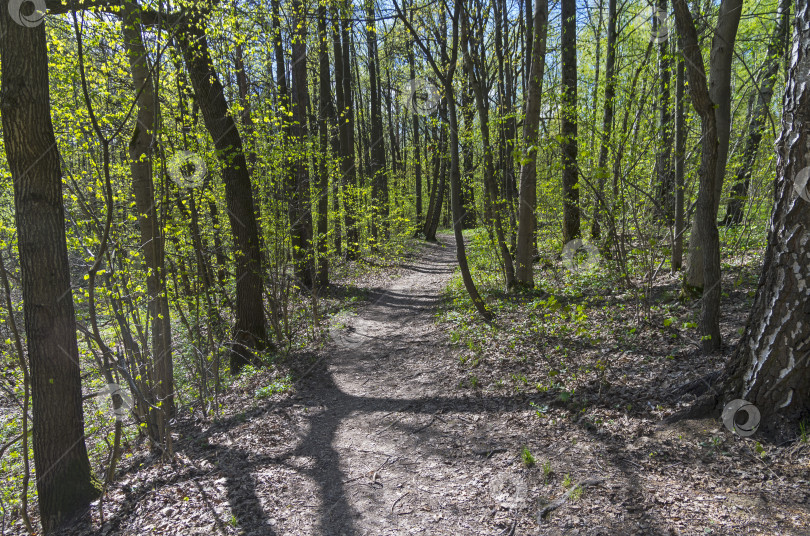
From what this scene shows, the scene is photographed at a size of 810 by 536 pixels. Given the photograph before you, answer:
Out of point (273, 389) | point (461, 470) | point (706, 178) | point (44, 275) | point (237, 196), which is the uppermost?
point (237, 196)

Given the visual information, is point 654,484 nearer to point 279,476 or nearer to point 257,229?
point 279,476

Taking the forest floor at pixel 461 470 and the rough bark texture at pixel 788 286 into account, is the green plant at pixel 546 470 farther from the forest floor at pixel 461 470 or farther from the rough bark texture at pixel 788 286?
the rough bark texture at pixel 788 286

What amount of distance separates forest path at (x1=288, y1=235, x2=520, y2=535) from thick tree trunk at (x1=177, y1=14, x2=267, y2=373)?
153 cm

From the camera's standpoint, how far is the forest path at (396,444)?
10.2 ft

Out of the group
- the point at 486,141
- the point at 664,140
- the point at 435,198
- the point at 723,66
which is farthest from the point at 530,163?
the point at 435,198

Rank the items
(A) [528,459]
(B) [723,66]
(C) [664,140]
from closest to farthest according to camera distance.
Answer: (A) [528,459] < (B) [723,66] < (C) [664,140]

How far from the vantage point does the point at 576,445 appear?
3.47 metres

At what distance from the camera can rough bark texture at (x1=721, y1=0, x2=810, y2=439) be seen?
8.57ft

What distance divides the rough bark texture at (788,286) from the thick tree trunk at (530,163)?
329cm

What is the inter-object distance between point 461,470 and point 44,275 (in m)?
3.82

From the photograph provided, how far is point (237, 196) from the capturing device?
22.6 ft

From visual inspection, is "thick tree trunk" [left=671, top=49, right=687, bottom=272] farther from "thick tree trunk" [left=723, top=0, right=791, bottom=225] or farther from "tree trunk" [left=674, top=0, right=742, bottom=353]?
"tree trunk" [left=674, top=0, right=742, bottom=353]

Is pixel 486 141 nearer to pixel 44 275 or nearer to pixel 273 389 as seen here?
pixel 273 389

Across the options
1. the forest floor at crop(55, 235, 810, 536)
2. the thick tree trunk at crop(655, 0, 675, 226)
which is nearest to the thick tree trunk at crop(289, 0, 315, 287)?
the forest floor at crop(55, 235, 810, 536)
